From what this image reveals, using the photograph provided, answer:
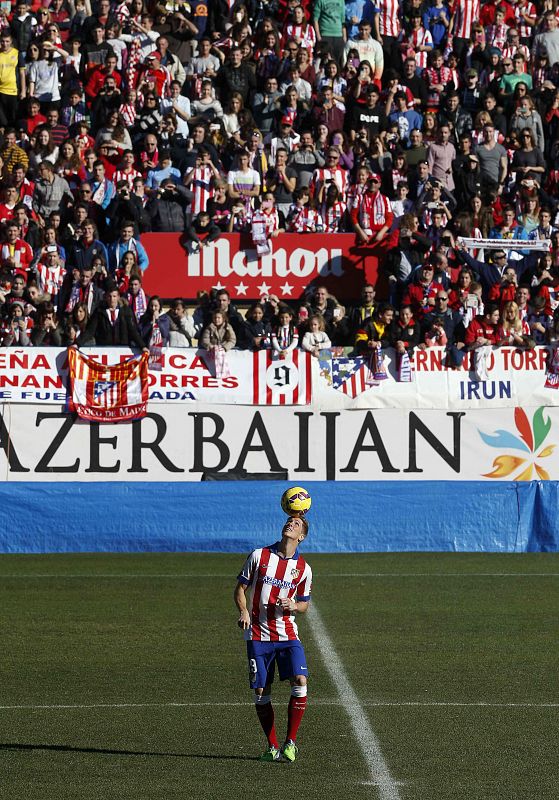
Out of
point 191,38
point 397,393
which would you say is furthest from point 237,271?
point 191,38

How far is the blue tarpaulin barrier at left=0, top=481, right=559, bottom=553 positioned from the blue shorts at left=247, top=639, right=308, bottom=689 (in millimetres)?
12329

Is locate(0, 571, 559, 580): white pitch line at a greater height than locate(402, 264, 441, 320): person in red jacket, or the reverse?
locate(402, 264, 441, 320): person in red jacket

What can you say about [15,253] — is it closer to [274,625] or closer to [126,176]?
[126,176]

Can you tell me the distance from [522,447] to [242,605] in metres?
15.7

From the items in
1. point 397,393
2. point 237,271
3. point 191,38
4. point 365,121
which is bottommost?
point 397,393

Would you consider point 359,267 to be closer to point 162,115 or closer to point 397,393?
point 397,393

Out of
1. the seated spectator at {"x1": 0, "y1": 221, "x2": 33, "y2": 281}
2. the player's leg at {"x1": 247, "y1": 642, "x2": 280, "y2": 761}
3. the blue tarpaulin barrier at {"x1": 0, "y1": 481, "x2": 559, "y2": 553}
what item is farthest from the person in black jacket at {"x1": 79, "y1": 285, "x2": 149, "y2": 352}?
the player's leg at {"x1": 247, "y1": 642, "x2": 280, "y2": 761}

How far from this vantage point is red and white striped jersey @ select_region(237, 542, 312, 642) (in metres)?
8.48

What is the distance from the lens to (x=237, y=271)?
25078mm

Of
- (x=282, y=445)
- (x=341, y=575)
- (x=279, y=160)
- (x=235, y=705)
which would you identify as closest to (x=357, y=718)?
(x=235, y=705)

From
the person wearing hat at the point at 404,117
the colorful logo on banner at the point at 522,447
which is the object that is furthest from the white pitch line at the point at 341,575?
the person wearing hat at the point at 404,117

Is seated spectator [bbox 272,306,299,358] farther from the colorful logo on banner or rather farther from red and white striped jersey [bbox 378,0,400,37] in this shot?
red and white striped jersey [bbox 378,0,400,37]

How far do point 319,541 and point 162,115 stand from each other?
9033 mm

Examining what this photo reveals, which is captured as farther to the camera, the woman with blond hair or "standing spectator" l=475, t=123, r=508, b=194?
"standing spectator" l=475, t=123, r=508, b=194
